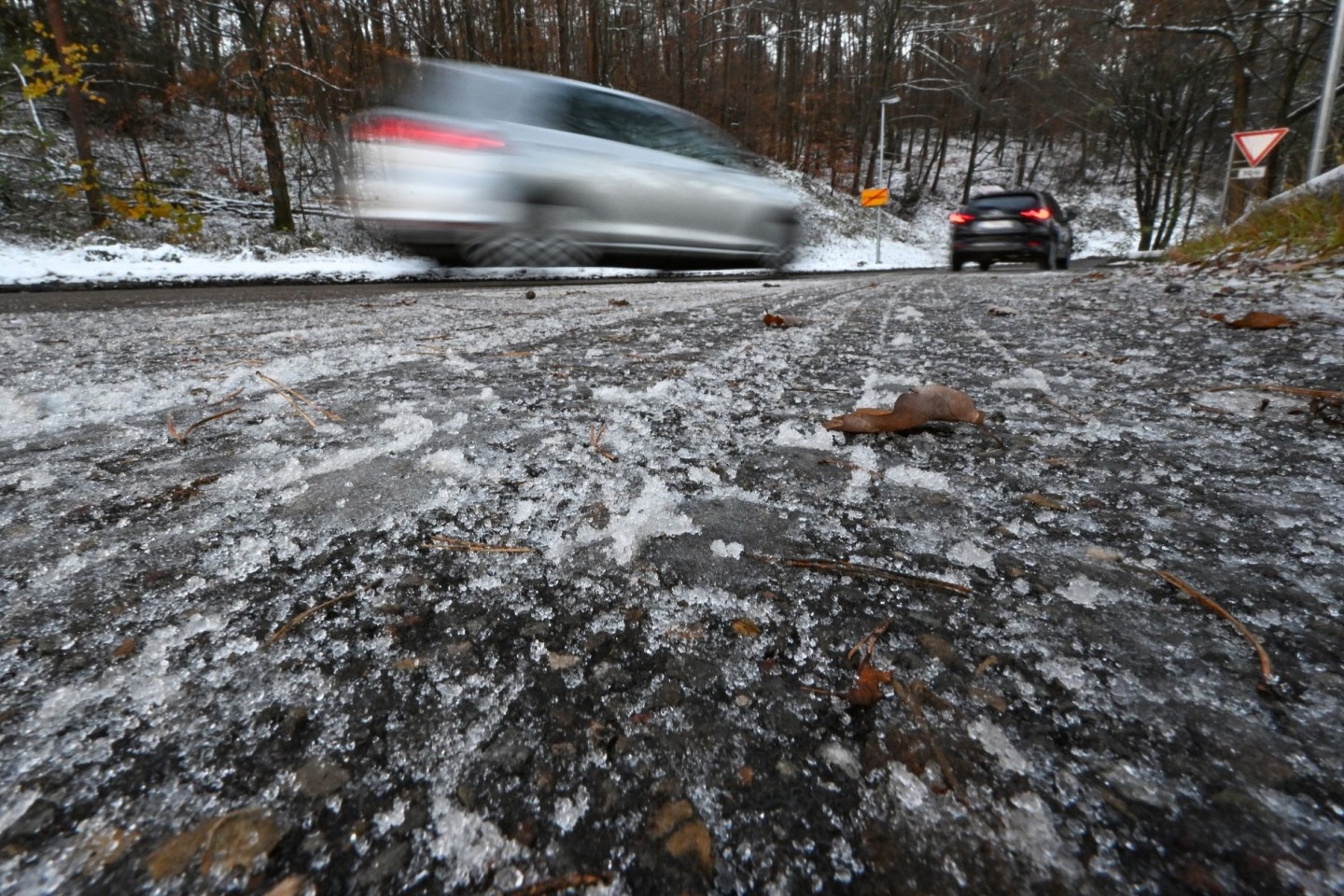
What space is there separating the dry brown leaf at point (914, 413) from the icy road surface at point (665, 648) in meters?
0.03

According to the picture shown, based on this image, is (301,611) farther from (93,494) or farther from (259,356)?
(259,356)

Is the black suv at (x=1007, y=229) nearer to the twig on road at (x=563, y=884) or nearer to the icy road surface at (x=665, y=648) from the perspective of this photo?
the icy road surface at (x=665, y=648)

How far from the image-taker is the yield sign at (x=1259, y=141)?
1027cm

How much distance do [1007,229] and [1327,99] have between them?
415 centimetres

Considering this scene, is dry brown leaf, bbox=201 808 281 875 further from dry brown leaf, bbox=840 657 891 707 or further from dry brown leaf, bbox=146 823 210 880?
dry brown leaf, bbox=840 657 891 707

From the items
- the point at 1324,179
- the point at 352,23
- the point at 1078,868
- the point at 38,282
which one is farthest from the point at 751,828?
the point at 352,23

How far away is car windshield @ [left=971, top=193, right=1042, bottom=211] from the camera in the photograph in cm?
976

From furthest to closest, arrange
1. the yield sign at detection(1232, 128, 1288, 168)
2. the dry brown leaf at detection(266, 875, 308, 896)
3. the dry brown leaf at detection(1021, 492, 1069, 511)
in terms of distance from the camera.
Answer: the yield sign at detection(1232, 128, 1288, 168)
the dry brown leaf at detection(1021, 492, 1069, 511)
the dry brown leaf at detection(266, 875, 308, 896)

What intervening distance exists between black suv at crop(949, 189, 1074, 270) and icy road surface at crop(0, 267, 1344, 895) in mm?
9951

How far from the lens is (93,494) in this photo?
0.95 meters

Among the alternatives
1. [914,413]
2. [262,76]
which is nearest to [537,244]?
[914,413]

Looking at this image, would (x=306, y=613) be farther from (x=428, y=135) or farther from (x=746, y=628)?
(x=428, y=135)

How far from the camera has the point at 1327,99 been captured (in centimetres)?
841

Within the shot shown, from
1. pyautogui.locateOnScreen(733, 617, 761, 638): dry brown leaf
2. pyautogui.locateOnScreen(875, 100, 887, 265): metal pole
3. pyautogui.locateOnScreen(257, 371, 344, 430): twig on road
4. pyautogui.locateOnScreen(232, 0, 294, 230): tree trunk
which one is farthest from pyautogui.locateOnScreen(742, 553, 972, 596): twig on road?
pyautogui.locateOnScreen(875, 100, 887, 265): metal pole
